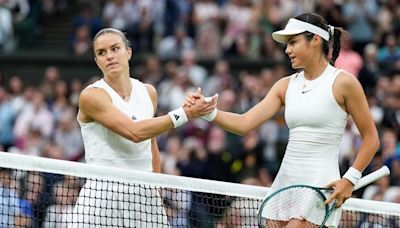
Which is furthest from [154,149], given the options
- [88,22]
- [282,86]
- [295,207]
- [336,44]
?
[88,22]

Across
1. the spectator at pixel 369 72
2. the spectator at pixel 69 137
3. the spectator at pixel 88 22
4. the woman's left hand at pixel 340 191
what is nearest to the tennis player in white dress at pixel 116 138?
the woman's left hand at pixel 340 191

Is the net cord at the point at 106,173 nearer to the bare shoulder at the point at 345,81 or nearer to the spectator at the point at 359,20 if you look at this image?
the bare shoulder at the point at 345,81

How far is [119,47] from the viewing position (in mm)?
9836

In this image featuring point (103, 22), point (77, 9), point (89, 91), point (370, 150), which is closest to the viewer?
point (370, 150)

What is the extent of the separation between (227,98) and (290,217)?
33.7ft

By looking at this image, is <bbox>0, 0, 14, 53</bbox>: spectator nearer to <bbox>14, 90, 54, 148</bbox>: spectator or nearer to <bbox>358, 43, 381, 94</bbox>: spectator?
<bbox>14, 90, 54, 148</bbox>: spectator

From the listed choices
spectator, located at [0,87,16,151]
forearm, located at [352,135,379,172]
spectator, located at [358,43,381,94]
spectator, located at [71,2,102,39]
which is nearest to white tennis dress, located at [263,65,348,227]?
forearm, located at [352,135,379,172]

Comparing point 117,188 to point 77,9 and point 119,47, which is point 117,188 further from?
point 77,9

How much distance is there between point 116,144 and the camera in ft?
32.0

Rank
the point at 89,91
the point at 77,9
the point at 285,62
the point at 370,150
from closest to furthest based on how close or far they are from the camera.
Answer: the point at 370,150 → the point at 89,91 → the point at 285,62 → the point at 77,9

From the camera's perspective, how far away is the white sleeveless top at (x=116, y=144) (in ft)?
31.9

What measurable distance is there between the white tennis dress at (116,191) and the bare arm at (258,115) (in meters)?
0.73

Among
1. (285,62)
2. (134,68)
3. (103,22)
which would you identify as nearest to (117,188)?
(285,62)

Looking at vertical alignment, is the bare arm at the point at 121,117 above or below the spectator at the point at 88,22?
below
